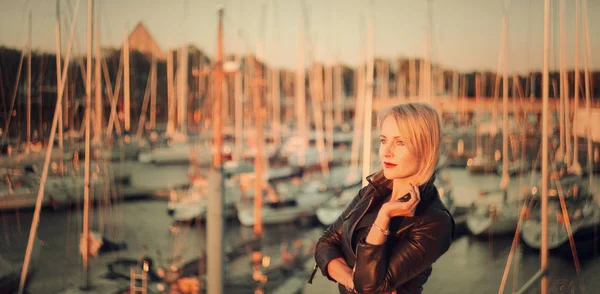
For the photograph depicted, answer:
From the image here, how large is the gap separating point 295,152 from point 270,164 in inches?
29.4

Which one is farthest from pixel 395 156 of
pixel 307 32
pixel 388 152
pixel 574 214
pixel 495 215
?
pixel 307 32

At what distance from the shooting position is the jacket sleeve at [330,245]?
82 cm

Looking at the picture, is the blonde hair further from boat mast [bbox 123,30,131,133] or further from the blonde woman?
boat mast [bbox 123,30,131,133]

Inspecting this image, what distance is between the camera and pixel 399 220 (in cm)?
74

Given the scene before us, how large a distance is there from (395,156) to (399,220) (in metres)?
0.09

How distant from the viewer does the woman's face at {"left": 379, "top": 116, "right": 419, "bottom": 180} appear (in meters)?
0.75

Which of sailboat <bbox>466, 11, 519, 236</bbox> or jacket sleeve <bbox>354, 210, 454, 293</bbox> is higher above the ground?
jacket sleeve <bbox>354, 210, 454, 293</bbox>

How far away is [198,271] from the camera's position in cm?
509

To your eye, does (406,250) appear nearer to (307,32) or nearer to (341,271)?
(341,271)

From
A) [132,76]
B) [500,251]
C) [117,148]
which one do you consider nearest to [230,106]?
[117,148]

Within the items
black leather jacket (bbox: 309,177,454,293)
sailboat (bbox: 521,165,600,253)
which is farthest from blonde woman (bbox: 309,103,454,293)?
sailboat (bbox: 521,165,600,253)

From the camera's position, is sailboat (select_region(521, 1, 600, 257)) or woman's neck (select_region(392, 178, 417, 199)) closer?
woman's neck (select_region(392, 178, 417, 199))

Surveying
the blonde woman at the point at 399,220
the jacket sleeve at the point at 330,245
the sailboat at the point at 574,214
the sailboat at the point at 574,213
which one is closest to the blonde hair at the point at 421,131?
the blonde woman at the point at 399,220

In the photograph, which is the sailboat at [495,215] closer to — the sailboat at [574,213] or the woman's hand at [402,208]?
the sailboat at [574,213]
